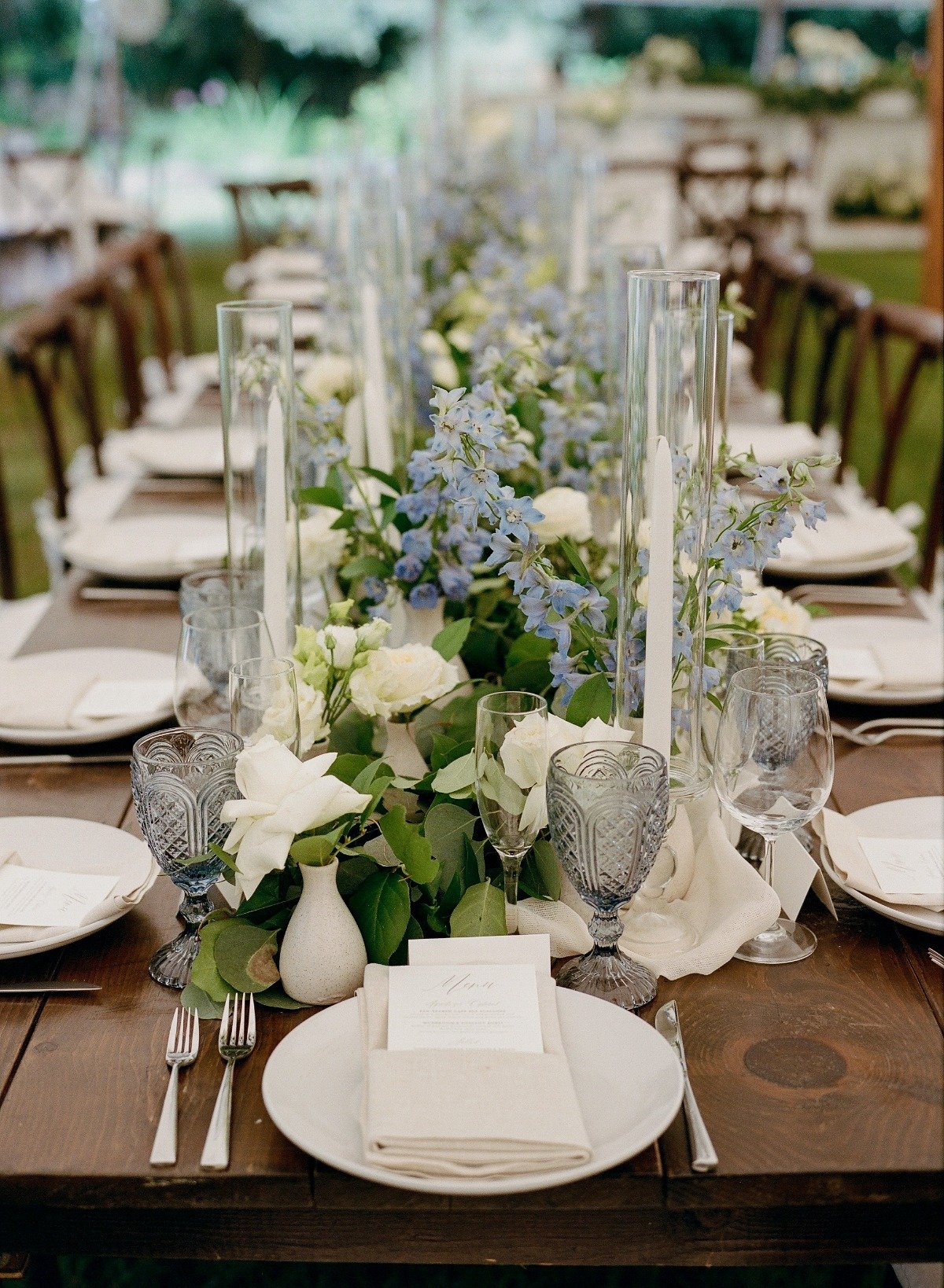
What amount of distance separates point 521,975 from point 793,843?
29cm

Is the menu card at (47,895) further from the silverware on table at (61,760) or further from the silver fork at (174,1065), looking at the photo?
the silverware on table at (61,760)

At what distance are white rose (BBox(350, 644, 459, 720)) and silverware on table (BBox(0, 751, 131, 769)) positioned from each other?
0.43 metres

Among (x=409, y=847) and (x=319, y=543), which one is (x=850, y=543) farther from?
(x=409, y=847)

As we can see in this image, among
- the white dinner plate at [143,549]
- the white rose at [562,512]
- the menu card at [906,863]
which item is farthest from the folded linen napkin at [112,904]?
the white dinner plate at [143,549]

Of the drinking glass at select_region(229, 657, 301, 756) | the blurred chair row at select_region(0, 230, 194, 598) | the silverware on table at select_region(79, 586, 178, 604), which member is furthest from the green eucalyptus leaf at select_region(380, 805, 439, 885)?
the blurred chair row at select_region(0, 230, 194, 598)

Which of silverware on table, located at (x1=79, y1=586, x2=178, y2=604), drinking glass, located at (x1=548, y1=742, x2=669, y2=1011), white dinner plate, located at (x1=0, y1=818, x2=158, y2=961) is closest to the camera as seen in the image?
drinking glass, located at (x1=548, y1=742, x2=669, y2=1011)

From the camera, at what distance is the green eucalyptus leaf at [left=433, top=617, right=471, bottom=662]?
1212mm

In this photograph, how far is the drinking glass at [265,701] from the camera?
1097 millimetres

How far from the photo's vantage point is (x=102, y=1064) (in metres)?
0.98

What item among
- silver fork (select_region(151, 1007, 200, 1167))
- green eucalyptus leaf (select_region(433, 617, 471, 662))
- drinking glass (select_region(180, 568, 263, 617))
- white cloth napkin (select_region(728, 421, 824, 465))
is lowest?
silver fork (select_region(151, 1007, 200, 1167))

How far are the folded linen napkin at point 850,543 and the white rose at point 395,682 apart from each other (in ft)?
3.23

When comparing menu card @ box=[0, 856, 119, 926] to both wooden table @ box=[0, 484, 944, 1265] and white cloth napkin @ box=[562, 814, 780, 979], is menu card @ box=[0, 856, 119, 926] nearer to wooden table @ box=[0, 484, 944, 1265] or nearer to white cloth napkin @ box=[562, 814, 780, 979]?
wooden table @ box=[0, 484, 944, 1265]

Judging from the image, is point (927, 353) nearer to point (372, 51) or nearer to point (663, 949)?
point (663, 949)

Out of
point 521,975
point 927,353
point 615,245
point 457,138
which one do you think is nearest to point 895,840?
point 521,975
